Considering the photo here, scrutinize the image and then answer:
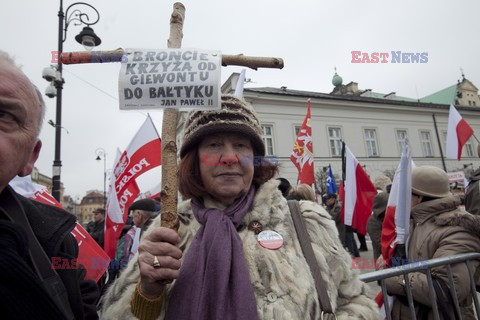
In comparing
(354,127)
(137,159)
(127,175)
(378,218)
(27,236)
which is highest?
(354,127)

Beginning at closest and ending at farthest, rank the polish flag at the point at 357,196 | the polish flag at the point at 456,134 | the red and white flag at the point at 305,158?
the polish flag at the point at 357,196, the red and white flag at the point at 305,158, the polish flag at the point at 456,134

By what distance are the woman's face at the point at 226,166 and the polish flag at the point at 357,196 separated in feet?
12.9

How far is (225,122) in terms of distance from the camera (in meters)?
1.55

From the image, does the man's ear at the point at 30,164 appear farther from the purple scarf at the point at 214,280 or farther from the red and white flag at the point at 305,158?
the red and white flag at the point at 305,158

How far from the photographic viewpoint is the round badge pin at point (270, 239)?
4.74 ft

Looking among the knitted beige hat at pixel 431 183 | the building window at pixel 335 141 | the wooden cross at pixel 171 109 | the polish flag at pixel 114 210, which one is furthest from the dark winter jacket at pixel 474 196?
the building window at pixel 335 141

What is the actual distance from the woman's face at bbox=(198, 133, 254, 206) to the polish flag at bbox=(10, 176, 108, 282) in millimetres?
1009

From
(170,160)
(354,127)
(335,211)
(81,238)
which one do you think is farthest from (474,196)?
(354,127)

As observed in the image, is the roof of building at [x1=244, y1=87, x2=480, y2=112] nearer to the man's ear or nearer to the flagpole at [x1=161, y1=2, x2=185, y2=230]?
the flagpole at [x1=161, y1=2, x2=185, y2=230]

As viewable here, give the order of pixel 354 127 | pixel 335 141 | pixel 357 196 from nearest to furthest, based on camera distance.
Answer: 1. pixel 357 196
2. pixel 335 141
3. pixel 354 127

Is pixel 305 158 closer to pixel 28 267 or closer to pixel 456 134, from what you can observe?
pixel 456 134

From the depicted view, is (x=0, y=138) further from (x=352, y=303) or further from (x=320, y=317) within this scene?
(x=352, y=303)

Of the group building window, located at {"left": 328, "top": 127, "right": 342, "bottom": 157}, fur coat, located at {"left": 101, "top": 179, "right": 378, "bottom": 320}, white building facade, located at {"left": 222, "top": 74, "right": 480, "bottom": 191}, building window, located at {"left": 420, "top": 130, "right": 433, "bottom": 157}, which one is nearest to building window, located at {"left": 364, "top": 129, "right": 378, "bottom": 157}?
white building facade, located at {"left": 222, "top": 74, "right": 480, "bottom": 191}

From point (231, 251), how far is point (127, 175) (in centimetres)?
316
